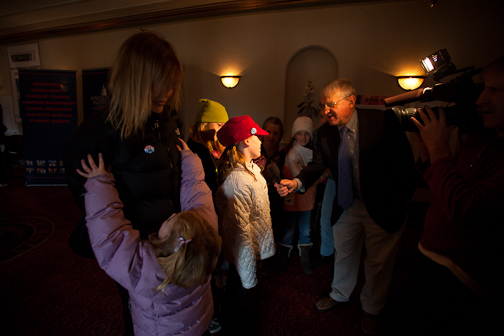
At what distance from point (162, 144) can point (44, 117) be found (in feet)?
18.3

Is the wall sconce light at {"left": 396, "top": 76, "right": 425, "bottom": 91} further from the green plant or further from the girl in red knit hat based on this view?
the girl in red knit hat

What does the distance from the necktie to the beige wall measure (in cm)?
290

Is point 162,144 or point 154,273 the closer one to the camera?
point 154,273

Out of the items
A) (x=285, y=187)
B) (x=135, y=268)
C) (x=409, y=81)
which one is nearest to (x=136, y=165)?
(x=135, y=268)

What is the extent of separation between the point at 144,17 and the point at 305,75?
3.57 m

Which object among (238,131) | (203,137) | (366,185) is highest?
(238,131)

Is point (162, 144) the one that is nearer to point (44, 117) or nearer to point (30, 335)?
point (30, 335)

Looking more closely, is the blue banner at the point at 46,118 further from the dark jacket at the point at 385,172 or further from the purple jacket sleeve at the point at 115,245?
the dark jacket at the point at 385,172

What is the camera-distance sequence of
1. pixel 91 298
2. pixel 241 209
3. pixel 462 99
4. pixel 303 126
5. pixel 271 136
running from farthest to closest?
pixel 271 136, pixel 303 126, pixel 91 298, pixel 241 209, pixel 462 99

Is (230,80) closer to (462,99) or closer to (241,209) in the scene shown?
(241,209)

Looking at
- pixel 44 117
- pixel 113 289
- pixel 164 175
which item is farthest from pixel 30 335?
pixel 44 117

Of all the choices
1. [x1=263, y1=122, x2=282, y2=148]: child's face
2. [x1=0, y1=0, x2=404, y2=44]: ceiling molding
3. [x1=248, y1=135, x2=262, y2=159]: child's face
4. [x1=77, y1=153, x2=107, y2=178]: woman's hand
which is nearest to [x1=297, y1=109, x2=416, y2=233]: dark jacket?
[x1=248, y1=135, x2=262, y2=159]: child's face

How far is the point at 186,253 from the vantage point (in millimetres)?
832

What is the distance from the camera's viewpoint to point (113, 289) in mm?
1959
